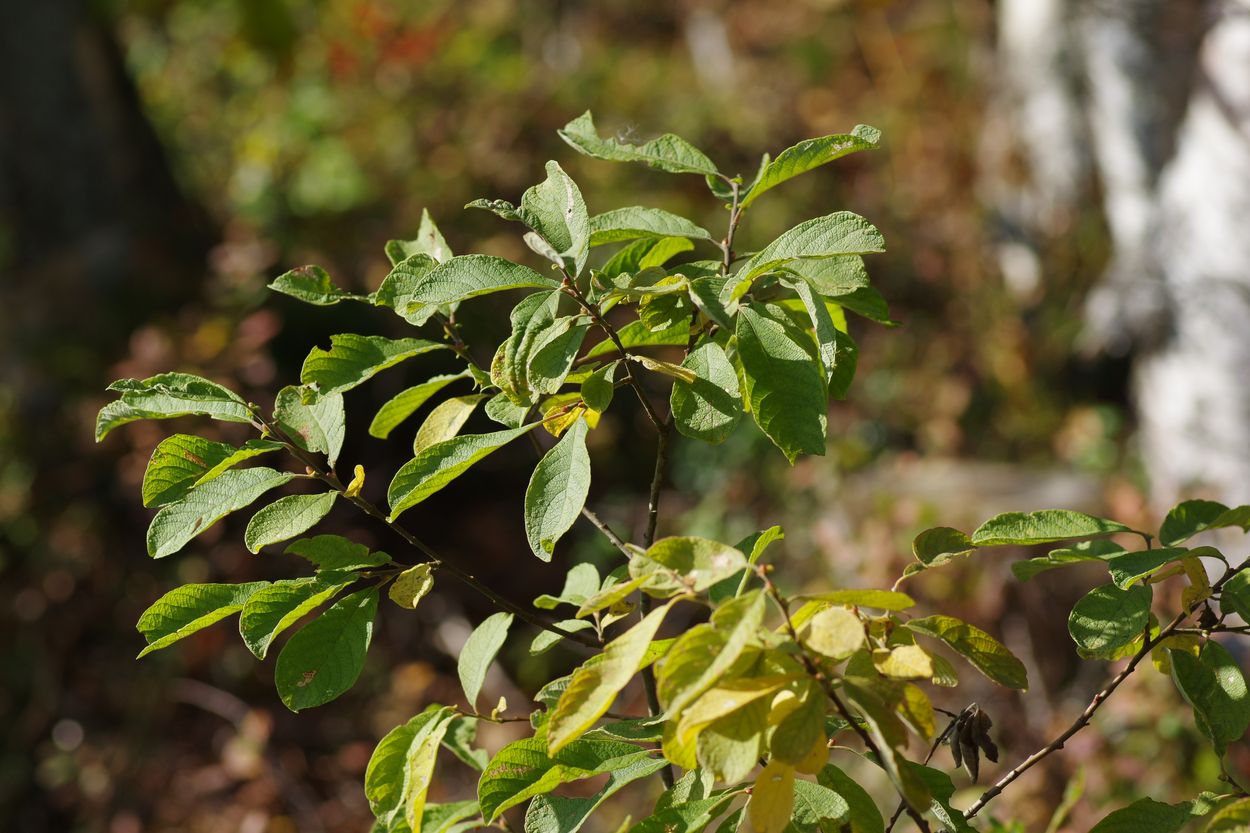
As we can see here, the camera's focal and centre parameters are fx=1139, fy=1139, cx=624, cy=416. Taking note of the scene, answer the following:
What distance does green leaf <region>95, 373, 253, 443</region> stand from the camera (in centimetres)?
100

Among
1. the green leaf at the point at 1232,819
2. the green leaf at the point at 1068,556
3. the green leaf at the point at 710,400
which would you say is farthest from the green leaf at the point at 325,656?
the green leaf at the point at 1232,819

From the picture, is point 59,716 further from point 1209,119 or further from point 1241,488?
point 1209,119

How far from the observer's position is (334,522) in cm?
383

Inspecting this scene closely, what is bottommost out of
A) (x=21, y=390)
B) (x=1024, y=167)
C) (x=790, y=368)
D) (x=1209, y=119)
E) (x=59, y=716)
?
(x=59, y=716)

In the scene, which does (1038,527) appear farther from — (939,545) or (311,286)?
(311,286)

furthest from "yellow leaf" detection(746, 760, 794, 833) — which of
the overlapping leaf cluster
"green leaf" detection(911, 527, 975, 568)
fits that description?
"green leaf" detection(911, 527, 975, 568)

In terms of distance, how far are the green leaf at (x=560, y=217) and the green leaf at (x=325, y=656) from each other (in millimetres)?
372

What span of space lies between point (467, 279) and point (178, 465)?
0.34 metres

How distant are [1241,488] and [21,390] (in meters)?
4.09

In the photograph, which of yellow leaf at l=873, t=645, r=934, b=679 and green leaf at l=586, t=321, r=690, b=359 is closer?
yellow leaf at l=873, t=645, r=934, b=679

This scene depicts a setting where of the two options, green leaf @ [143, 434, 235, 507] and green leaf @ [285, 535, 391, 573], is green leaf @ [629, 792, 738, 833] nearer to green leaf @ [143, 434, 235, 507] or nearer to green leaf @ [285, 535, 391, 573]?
green leaf @ [285, 535, 391, 573]

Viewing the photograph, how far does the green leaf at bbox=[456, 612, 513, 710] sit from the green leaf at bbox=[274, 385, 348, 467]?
0.79ft

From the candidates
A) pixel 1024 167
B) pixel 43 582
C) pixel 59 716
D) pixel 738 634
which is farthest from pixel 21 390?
pixel 1024 167

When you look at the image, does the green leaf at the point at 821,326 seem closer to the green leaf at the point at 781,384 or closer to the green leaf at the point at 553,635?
the green leaf at the point at 781,384
